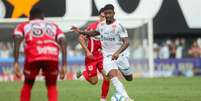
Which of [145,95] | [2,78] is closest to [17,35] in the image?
[145,95]

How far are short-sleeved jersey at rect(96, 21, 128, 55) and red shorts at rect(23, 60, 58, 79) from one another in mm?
3265

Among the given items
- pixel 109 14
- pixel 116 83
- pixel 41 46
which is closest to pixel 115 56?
pixel 116 83

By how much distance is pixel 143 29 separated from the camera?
112 ft

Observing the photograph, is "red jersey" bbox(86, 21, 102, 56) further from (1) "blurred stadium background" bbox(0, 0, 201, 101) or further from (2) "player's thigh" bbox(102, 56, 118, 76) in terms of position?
(1) "blurred stadium background" bbox(0, 0, 201, 101)

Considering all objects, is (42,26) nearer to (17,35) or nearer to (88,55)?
(17,35)

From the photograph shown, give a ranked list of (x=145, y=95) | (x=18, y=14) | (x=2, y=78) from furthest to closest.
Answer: (x=18, y=14) → (x=2, y=78) → (x=145, y=95)

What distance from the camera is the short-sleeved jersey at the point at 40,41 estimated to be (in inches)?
511

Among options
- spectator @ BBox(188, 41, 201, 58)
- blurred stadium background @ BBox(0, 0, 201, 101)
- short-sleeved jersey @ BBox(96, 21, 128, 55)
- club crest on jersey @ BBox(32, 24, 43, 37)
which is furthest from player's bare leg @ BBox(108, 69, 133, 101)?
spectator @ BBox(188, 41, 201, 58)

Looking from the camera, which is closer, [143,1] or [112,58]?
[112,58]

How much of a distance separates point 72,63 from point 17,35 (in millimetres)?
19644

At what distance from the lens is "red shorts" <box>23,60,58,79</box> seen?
13.1 metres

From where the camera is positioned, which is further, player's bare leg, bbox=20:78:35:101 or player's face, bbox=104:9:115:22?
player's face, bbox=104:9:115:22

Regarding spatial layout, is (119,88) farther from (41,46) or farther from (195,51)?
(195,51)

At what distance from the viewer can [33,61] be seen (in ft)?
42.7
